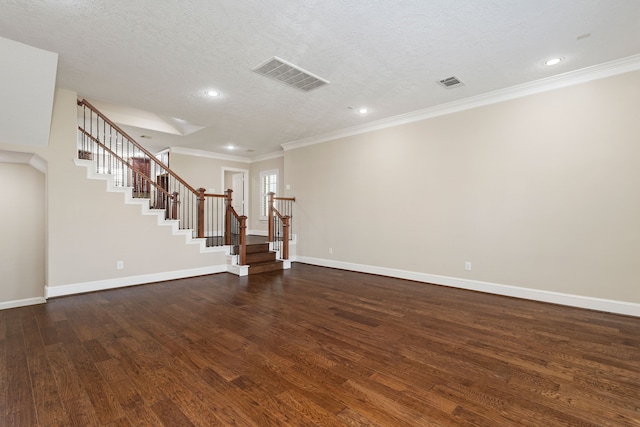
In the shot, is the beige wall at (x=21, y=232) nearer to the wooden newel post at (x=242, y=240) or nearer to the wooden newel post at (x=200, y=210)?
the wooden newel post at (x=200, y=210)

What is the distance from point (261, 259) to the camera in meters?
6.29

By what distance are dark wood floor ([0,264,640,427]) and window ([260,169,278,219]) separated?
5.26m

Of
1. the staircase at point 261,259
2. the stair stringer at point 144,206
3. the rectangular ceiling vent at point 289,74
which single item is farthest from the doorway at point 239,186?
the rectangular ceiling vent at point 289,74

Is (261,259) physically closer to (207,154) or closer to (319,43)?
(207,154)

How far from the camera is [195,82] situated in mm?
4008

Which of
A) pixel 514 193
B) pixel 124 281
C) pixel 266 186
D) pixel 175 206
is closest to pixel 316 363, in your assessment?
pixel 514 193

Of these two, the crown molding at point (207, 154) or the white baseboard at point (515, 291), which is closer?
the white baseboard at point (515, 291)

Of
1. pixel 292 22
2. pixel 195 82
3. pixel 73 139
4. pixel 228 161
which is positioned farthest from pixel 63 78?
pixel 228 161

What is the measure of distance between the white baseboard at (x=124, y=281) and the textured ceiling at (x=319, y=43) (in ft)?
9.71

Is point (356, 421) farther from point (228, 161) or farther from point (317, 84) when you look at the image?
point (228, 161)

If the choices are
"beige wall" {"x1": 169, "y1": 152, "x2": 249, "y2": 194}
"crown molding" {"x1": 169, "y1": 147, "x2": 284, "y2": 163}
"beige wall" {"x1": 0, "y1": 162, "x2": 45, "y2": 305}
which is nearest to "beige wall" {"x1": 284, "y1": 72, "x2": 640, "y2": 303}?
"crown molding" {"x1": 169, "y1": 147, "x2": 284, "y2": 163}

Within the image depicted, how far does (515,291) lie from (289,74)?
4482mm

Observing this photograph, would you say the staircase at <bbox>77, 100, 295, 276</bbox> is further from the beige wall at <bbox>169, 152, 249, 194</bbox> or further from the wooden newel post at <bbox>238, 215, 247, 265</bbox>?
the beige wall at <bbox>169, 152, 249, 194</bbox>

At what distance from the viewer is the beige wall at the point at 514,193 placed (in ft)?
11.7
